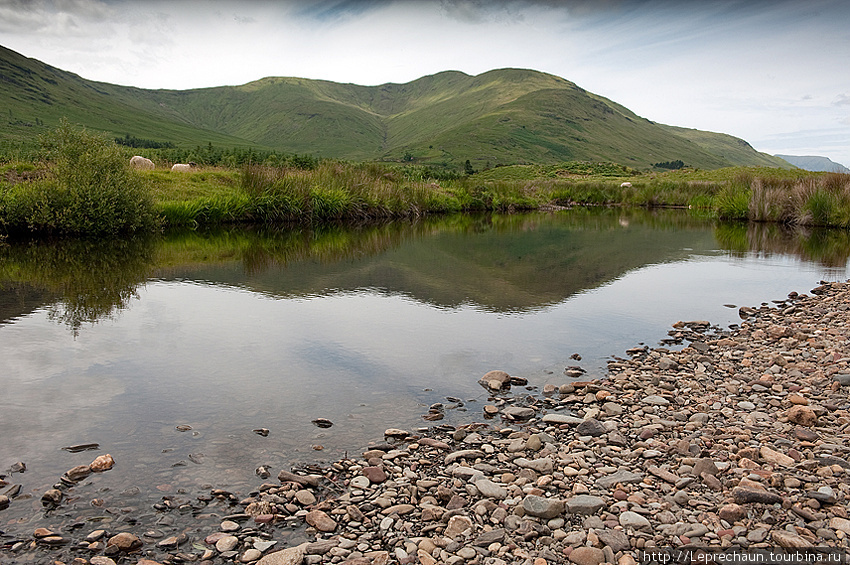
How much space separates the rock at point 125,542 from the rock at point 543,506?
2656mm

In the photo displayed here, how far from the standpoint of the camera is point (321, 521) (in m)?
4.08

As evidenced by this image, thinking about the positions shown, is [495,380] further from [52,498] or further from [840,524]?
[52,498]

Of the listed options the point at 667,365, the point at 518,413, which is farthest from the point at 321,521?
the point at 667,365

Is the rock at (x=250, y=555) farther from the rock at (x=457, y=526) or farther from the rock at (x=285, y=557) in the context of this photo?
the rock at (x=457, y=526)

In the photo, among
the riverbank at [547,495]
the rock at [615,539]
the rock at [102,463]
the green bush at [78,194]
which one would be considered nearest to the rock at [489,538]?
the riverbank at [547,495]

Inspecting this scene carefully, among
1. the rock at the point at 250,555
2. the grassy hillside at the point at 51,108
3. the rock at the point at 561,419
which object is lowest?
the rock at the point at 250,555

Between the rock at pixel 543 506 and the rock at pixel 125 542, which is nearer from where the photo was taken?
the rock at pixel 125 542

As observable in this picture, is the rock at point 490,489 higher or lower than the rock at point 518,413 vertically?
higher

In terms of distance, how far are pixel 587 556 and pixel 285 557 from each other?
6.21ft

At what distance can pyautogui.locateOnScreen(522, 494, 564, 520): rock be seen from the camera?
4.06 m

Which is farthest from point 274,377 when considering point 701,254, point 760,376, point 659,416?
point 701,254

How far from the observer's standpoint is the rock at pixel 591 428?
18.0ft

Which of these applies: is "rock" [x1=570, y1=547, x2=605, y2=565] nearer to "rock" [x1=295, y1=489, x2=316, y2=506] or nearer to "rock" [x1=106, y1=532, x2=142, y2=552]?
"rock" [x1=295, y1=489, x2=316, y2=506]

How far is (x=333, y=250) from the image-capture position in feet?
63.9
